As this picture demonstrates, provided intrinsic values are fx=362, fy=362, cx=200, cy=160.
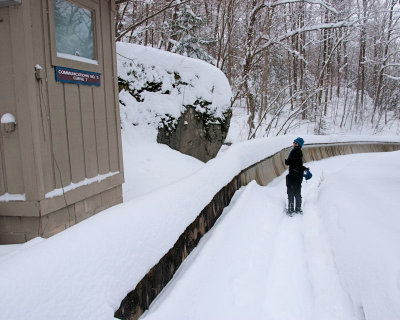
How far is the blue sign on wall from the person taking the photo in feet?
12.3

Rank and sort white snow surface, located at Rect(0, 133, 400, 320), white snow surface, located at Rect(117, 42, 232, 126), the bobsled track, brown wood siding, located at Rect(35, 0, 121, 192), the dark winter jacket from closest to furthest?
white snow surface, located at Rect(0, 133, 400, 320)
the bobsled track
brown wood siding, located at Rect(35, 0, 121, 192)
the dark winter jacket
white snow surface, located at Rect(117, 42, 232, 126)

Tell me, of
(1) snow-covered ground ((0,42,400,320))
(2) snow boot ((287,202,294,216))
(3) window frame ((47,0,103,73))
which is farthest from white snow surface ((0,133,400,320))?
(2) snow boot ((287,202,294,216))

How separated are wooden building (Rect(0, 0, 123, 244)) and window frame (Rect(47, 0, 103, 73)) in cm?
1

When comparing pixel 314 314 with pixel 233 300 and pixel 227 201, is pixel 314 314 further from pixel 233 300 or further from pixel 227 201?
pixel 227 201

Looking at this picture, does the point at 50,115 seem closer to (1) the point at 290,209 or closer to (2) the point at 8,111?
(2) the point at 8,111

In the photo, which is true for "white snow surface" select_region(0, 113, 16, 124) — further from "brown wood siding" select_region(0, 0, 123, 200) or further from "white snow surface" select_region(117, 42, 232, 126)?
"white snow surface" select_region(117, 42, 232, 126)

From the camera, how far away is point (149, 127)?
8141mm

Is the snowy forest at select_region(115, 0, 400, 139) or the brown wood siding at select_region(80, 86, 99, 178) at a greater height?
the snowy forest at select_region(115, 0, 400, 139)

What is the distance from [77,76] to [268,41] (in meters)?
14.1

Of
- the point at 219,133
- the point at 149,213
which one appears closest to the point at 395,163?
the point at 219,133

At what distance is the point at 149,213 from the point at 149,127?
5253mm

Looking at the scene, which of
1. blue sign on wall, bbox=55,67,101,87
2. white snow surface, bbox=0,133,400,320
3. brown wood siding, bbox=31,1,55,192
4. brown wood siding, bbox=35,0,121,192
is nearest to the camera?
white snow surface, bbox=0,133,400,320

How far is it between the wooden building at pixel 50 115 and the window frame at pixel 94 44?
0.01m

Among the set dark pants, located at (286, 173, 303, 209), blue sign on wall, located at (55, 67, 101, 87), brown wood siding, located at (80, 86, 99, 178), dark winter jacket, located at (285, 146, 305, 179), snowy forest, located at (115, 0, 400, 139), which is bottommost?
dark pants, located at (286, 173, 303, 209)
